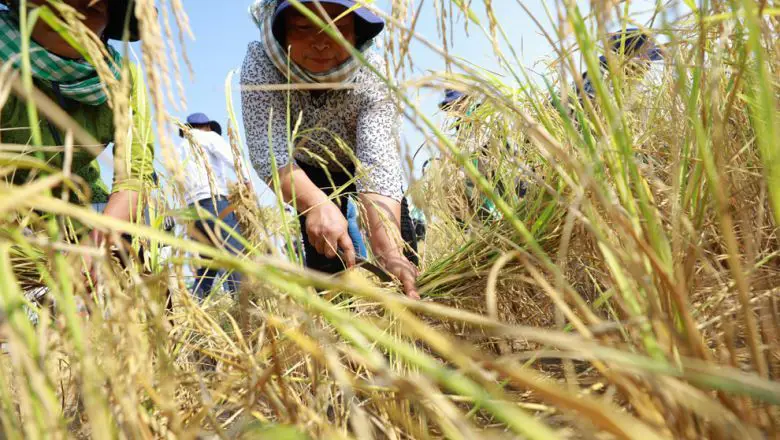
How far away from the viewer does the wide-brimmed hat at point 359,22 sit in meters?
1.33

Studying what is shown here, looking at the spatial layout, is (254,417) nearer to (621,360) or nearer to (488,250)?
(621,360)

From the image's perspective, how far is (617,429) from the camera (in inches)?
9.2

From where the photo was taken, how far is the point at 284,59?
1375 millimetres

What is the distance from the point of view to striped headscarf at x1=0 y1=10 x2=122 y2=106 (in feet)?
3.62

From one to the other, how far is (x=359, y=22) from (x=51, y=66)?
0.81 metres

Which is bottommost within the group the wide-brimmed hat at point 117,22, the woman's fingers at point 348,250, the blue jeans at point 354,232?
the blue jeans at point 354,232

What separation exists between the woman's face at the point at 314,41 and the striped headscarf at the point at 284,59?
2 cm

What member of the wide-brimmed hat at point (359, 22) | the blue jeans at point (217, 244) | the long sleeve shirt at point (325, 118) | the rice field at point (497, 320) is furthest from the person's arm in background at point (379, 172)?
the rice field at point (497, 320)

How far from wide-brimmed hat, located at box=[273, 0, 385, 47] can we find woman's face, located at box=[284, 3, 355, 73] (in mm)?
23

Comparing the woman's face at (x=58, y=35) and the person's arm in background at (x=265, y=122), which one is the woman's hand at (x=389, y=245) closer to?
the person's arm in background at (x=265, y=122)

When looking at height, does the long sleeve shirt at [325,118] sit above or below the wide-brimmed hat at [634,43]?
below

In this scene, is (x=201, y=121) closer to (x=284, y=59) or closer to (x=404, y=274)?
(x=284, y=59)

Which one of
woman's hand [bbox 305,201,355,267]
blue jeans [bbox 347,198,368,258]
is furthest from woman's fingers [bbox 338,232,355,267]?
blue jeans [bbox 347,198,368,258]

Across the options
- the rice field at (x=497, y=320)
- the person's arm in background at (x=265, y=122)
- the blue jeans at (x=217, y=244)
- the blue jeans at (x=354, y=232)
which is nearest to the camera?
the rice field at (x=497, y=320)
